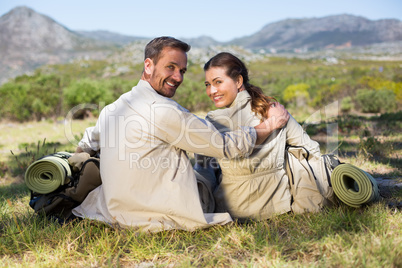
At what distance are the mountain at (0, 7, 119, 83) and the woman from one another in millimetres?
100222

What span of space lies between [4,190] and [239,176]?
11.0 feet

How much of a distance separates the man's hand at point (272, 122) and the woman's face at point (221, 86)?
0.35 metres

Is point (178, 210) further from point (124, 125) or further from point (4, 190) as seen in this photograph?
point (4, 190)

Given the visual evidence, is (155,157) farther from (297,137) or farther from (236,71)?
(297,137)

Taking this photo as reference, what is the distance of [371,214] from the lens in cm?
246

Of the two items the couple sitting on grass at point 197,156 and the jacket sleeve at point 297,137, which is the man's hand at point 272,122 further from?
the jacket sleeve at point 297,137

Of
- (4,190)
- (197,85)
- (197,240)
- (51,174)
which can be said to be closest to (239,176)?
(197,240)

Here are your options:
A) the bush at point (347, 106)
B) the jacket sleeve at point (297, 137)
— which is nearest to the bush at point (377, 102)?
the bush at point (347, 106)

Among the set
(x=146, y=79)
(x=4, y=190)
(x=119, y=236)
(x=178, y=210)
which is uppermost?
(x=146, y=79)

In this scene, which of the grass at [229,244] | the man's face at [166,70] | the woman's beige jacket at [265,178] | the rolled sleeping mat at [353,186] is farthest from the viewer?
the woman's beige jacket at [265,178]

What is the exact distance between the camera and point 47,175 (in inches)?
108

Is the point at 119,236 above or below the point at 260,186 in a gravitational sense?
below

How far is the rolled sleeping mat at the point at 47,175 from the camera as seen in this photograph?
2693mm

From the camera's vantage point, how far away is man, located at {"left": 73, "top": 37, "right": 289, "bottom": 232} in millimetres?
2279
